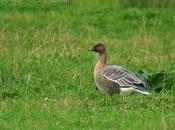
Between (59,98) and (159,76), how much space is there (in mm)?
1591

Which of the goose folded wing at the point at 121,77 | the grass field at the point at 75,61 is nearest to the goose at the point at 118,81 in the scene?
the goose folded wing at the point at 121,77

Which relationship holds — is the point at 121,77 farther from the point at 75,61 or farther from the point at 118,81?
the point at 75,61

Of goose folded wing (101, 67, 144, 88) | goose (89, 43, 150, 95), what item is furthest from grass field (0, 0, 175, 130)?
goose folded wing (101, 67, 144, 88)

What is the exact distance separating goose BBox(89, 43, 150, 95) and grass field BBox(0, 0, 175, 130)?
0.14 m

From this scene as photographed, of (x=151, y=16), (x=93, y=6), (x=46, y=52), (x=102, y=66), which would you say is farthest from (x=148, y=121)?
(x=93, y=6)

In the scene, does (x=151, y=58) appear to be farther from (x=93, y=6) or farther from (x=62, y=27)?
(x=93, y=6)

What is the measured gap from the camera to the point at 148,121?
902 cm

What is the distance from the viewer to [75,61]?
1319 cm

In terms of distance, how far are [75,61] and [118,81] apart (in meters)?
2.57

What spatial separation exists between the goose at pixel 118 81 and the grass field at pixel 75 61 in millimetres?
138

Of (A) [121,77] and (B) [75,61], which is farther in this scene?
(B) [75,61]

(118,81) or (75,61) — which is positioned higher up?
(118,81)

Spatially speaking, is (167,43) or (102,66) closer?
(102,66)

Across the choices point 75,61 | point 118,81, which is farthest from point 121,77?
point 75,61
